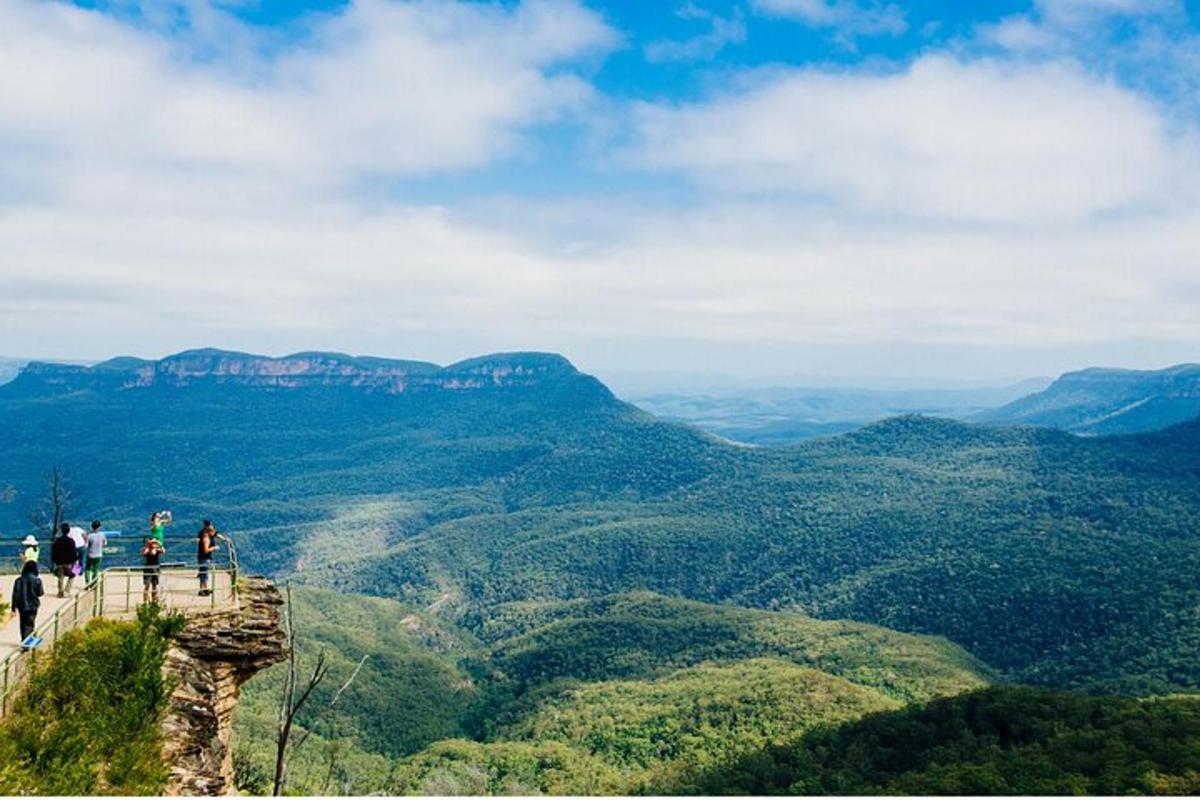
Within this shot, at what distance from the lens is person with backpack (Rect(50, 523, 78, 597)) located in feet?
70.3

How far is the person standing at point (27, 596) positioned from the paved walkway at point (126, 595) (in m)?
0.61

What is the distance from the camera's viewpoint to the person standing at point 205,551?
21688mm

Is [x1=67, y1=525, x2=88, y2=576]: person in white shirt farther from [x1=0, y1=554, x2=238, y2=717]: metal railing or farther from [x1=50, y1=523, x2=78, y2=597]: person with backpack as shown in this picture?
[x1=0, y1=554, x2=238, y2=717]: metal railing

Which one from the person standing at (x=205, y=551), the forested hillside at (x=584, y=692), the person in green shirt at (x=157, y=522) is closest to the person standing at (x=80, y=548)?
the person in green shirt at (x=157, y=522)

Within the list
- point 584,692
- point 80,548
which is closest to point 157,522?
point 80,548

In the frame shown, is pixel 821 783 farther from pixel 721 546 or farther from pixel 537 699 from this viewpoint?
pixel 721 546

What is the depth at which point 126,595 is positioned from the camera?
2141cm

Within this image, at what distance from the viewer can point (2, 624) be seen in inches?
779

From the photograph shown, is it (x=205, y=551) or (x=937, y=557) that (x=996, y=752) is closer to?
(x=205, y=551)

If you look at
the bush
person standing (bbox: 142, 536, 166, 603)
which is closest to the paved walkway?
person standing (bbox: 142, 536, 166, 603)

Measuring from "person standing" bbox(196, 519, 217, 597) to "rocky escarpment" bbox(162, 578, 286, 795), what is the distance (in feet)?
3.60

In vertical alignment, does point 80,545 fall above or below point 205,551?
below

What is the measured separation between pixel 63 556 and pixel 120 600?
79.2 inches

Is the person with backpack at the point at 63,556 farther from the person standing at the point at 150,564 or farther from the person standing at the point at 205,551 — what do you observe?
the person standing at the point at 205,551
